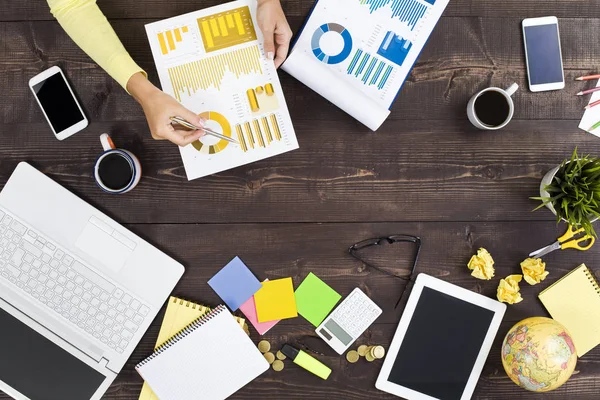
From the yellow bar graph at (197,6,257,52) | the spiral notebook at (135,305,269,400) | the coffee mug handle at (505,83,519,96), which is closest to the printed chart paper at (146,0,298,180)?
the yellow bar graph at (197,6,257,52)

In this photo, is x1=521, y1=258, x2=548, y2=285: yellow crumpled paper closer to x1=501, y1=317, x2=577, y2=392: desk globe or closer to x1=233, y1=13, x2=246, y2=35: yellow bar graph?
x1=501, y1=317, x2=577, y2=392: desk globe

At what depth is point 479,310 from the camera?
1059mm

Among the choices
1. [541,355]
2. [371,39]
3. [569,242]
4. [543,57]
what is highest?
[543,57]

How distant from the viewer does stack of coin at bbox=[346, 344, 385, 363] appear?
104cm

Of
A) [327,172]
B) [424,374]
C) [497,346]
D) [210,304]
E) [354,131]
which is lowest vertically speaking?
[210,304]

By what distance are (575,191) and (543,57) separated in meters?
0.32

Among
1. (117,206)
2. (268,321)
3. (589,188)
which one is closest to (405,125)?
(589,188)

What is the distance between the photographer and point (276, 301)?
1057 millimetres

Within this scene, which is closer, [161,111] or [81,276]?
[161,111]

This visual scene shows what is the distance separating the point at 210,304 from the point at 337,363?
12.3 inches

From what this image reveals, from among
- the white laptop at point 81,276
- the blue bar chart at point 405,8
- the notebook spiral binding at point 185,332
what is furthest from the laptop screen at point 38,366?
the blue bar chart at point 405,8

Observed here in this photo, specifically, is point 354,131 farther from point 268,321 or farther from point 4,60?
point 4,60

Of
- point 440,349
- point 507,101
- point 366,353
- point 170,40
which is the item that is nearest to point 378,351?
point 366,353

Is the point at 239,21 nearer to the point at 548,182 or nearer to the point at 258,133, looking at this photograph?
the point at 258,133
